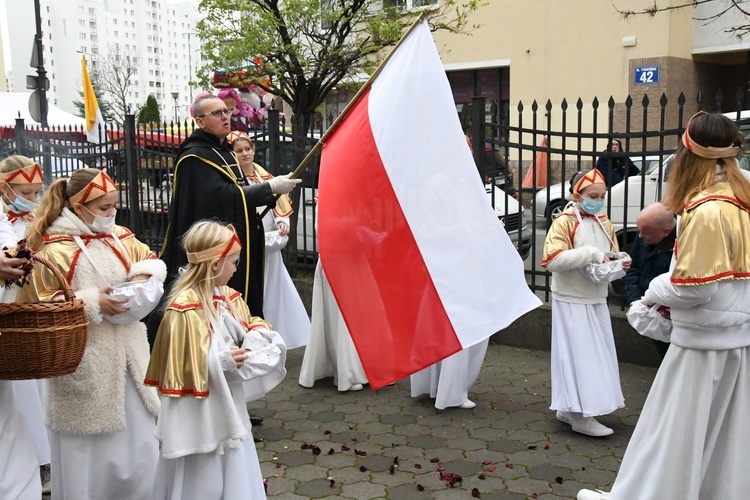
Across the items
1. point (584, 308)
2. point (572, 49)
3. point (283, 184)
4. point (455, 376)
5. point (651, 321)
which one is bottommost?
point (455, 376)

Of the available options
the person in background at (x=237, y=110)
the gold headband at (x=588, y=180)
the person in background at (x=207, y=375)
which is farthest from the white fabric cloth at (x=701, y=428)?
the person in background at (x=237, y=110)

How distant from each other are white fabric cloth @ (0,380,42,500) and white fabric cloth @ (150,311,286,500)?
0.80 metres

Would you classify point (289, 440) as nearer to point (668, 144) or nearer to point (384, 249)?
point (384, 249)

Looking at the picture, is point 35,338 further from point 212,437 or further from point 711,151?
point 711,151

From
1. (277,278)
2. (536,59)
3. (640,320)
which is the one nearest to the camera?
(640,320)

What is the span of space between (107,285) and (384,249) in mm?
1524

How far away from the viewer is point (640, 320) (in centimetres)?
397

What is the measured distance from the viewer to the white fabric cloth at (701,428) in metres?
3.59

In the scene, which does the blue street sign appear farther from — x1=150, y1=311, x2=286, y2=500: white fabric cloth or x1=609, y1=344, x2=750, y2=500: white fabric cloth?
x1=150, y1=311, x2=286, y2=500: white fabric cloth

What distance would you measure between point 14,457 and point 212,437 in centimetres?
118

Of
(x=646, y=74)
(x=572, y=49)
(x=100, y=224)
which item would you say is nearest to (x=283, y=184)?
(x=100, y=224)

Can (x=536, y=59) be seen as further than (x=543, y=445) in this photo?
Yes

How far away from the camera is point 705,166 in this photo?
144 inches

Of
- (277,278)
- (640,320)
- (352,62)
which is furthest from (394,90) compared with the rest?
(352,62)
